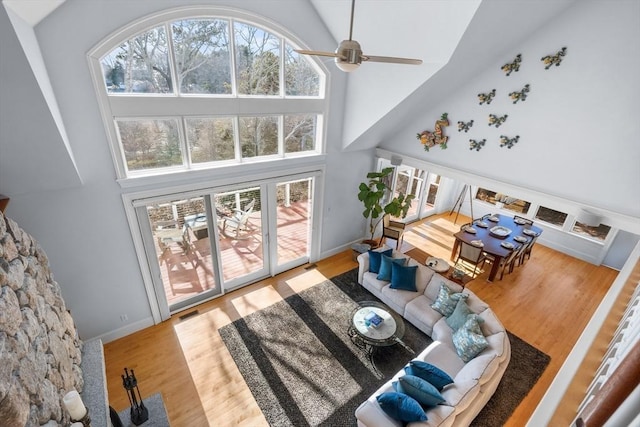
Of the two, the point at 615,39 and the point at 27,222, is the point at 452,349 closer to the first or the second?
the point at 615,39

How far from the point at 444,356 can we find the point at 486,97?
3923mm

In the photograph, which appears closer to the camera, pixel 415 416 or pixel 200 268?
pixel 415 416

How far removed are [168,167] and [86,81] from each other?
1.35m

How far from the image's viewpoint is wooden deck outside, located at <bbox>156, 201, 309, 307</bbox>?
5293mm

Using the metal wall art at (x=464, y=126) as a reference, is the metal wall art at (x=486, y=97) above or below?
above

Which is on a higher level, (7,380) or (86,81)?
(86,81)

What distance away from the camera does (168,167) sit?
438cm

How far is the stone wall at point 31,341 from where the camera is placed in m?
2.09

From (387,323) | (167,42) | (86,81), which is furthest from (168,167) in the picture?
(387,323)

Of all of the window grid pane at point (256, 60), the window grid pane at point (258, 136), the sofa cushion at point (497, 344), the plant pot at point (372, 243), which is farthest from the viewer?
the plant pot at point (372, 243)

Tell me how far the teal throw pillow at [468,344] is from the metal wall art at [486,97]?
131 inches

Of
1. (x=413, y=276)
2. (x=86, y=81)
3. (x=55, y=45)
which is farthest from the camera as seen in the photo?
(x=413, y=276)

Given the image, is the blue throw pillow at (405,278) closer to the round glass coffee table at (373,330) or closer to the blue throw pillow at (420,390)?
the round glass coffee table at (373,330)

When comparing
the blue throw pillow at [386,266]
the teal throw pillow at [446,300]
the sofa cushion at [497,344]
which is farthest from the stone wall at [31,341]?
the teal throw pillow at [446,300]
